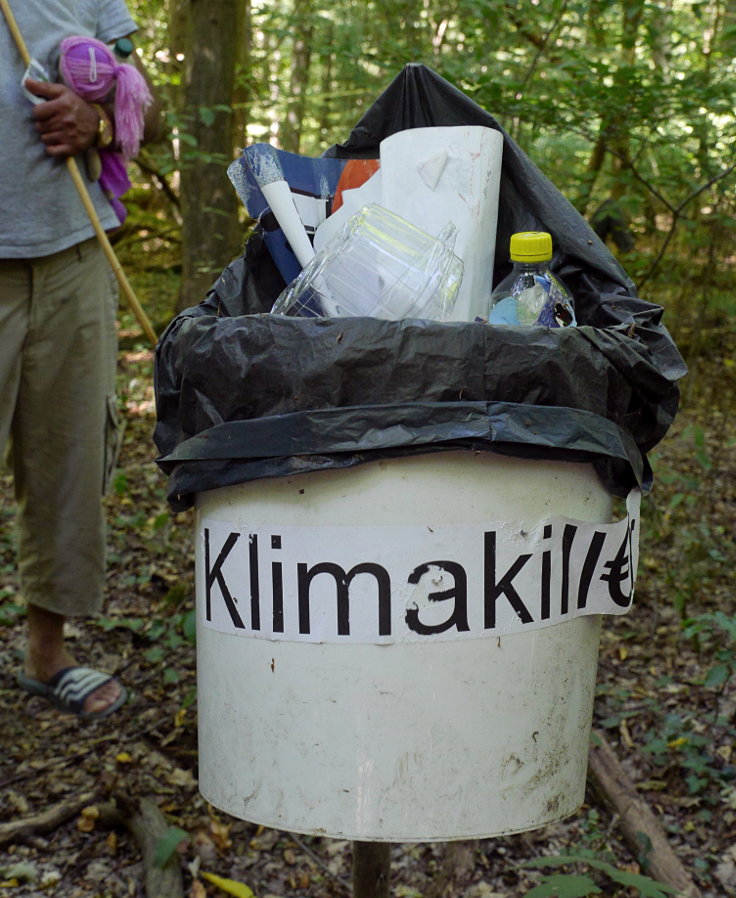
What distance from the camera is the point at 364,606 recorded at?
1127mm

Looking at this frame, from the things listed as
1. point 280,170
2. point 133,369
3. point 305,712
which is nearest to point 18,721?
point 305,712

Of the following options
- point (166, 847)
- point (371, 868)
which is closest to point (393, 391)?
point (371, 868)

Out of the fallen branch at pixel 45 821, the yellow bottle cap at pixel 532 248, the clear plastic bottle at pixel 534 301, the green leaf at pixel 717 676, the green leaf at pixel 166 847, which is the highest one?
the yellow bottle cap at pixel 532 248

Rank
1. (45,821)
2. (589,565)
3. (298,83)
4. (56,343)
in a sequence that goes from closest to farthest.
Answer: (589,565)
(45,821)
(56,343)
(298,83)

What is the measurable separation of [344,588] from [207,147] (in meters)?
3.19

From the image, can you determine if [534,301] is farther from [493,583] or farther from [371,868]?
[371,868]

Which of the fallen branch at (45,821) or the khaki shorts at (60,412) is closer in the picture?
the fallen branch at (45,821)

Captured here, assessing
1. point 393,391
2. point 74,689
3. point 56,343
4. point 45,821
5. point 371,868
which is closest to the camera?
point 393,391

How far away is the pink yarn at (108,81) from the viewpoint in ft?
6.65

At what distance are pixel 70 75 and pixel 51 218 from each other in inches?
12.4

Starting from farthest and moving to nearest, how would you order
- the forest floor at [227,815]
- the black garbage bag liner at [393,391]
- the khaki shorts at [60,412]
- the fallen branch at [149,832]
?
the khaki shorts at [60,412] < the forest floor at [227,815] < the fallen branch at [149,832] < the black garbage bag liner at [393,391]

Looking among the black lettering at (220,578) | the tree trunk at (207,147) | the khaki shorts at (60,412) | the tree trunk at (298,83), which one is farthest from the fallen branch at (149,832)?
the tree trunk at (298,83)

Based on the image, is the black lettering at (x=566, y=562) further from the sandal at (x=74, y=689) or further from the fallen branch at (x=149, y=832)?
the sandal at (x=74, y=689)

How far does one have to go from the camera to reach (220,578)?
123 cm
